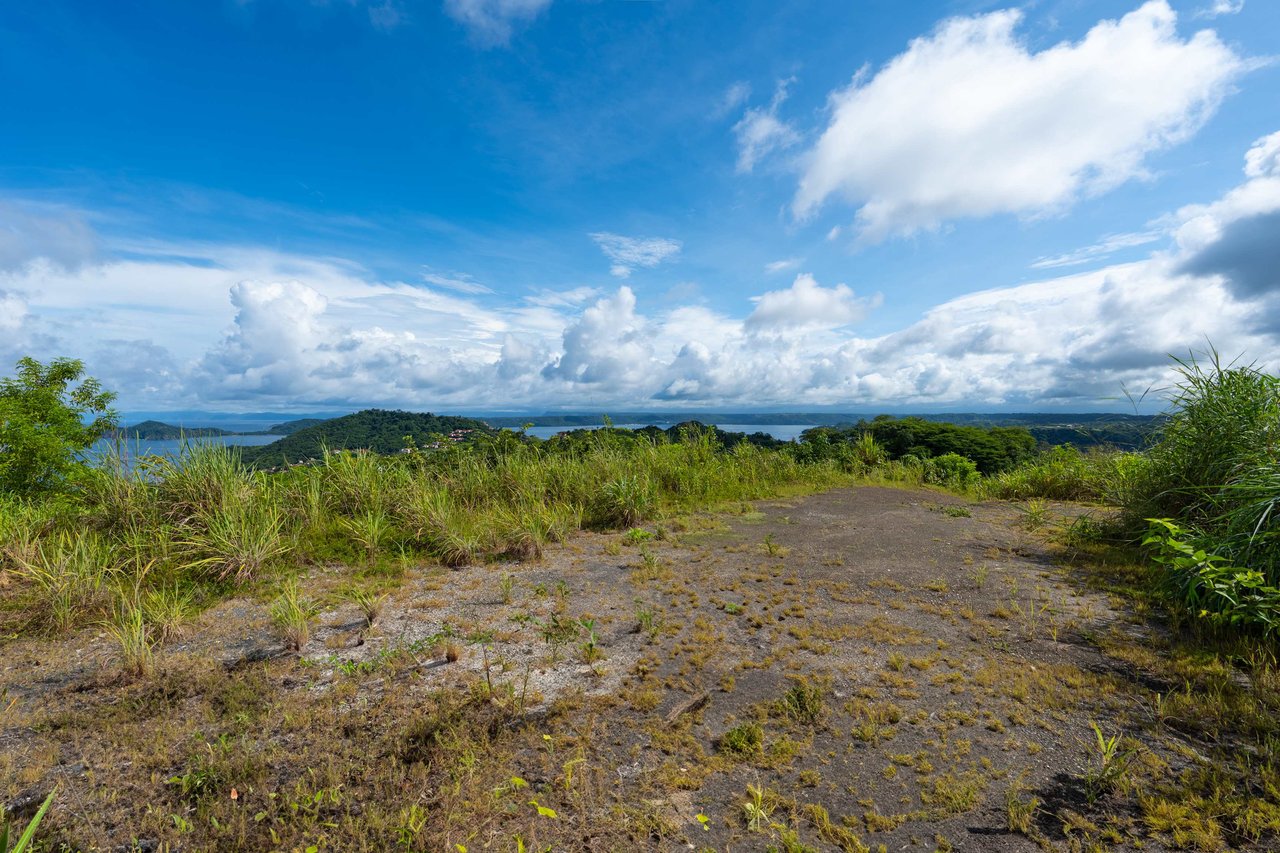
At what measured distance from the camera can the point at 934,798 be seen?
7.95 feet

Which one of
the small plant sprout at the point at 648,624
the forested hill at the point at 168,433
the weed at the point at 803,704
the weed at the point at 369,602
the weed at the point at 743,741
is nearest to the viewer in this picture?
the weed at the point at 743,741

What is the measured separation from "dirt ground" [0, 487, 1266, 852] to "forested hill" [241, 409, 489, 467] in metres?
3.73

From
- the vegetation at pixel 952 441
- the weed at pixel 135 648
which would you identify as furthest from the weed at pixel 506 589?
the vegetation at pixel 952 441

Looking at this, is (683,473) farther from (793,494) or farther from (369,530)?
(369,530)

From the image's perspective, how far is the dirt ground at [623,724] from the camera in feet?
7.51

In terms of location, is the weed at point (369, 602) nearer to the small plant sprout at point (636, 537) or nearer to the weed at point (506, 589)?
the weed at point (506, 589)

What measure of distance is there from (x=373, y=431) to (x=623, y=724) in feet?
70.2

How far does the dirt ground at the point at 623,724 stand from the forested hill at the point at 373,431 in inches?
147

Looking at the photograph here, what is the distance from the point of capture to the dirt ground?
229 centimetres

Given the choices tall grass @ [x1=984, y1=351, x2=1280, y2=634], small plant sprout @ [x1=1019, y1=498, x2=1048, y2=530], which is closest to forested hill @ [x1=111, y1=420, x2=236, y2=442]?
tall grass @ [x1=984, y1=351, x2=1280, y2=634]

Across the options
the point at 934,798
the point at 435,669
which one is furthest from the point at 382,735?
the point at 934,798

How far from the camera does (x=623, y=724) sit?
3.04 meters

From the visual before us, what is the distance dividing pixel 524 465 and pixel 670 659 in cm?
570

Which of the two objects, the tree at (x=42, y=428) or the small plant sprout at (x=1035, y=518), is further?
the tree at (x=42, y=428)
